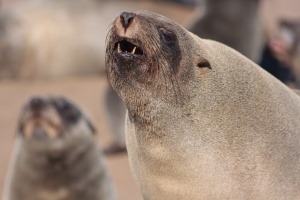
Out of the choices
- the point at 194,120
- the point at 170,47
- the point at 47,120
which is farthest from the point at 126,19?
the point at 47,120

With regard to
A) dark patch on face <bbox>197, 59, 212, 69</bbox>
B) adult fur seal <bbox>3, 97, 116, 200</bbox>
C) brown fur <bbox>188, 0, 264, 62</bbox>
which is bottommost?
brown fur <bbox>188, 0, 264, 62</bbox>

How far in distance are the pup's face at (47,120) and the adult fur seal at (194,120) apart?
2544mm

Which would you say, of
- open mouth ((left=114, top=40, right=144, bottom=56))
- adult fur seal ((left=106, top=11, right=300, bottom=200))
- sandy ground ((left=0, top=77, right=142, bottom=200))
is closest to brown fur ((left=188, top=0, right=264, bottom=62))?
sandy ground ((left=0, top=77, right=142, bottom=200))

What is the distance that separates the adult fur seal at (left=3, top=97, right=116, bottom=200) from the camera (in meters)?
6.39

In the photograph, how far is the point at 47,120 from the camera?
6.46 metres

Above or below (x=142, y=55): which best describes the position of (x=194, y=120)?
below

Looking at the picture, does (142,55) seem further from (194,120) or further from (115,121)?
(115,121)

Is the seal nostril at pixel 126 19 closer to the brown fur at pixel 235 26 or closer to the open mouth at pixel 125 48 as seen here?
the open mouth at pixel 125 48

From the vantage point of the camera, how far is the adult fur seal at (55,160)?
639 cm

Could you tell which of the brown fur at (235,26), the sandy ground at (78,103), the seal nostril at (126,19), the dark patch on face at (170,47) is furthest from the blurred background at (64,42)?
the seal nostril at (126,19)

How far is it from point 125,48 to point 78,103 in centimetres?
781

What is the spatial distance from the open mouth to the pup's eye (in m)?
0.12

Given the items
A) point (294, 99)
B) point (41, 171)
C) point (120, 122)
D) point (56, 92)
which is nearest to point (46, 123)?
point (41, 171)

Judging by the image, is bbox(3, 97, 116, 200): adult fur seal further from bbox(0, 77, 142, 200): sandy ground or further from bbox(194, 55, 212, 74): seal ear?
bbox(194, 55, 212, 74): seal ear
